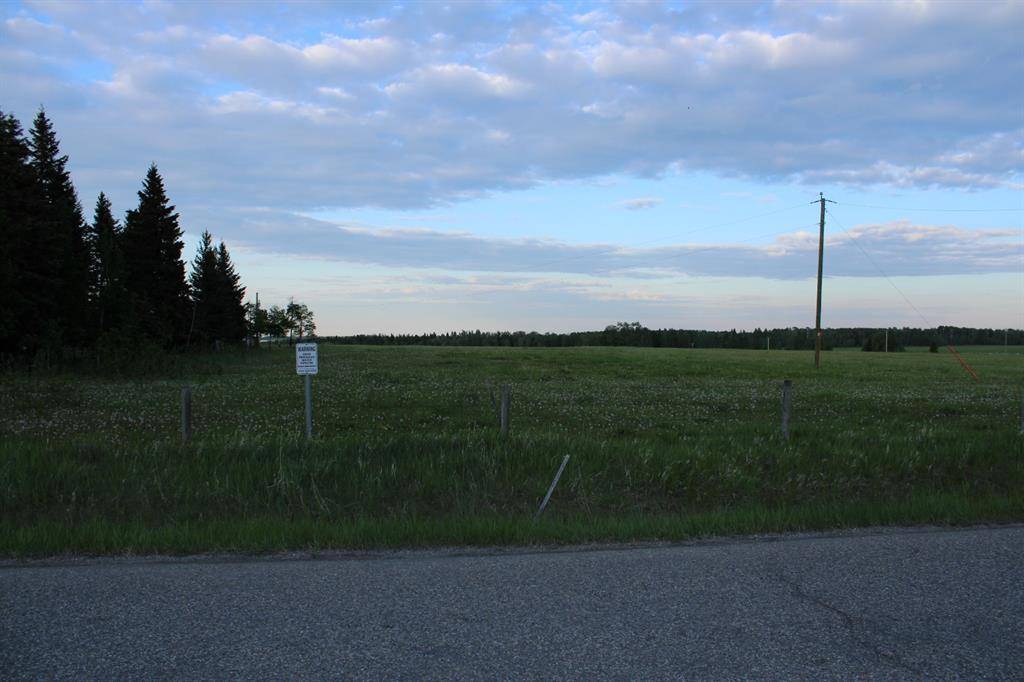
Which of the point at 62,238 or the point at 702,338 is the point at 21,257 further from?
the point at 702,338

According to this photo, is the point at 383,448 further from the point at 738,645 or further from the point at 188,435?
the point at 738,645

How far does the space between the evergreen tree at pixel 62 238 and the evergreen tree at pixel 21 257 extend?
14.7 inches

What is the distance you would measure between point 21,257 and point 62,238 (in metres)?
3.53

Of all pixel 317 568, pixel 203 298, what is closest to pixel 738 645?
pixel 317 568

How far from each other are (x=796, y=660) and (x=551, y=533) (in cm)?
311

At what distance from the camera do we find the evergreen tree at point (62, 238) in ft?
128

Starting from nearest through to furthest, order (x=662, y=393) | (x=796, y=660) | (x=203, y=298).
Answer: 1. (x=796, y=660)
2. (x=662, y=393)
3. (x=203, y=298)

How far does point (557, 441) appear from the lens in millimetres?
10820

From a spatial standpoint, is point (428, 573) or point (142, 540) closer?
point (428, 573)

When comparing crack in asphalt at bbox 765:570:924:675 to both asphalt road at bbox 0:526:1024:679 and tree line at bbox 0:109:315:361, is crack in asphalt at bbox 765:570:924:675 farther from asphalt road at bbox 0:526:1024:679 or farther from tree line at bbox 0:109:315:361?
tree line at bbox 0:109:315:361

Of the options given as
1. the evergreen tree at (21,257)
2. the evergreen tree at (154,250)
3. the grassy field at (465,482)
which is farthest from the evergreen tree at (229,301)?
the grassy field at (465,482)

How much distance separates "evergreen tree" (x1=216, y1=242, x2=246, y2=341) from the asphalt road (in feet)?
233

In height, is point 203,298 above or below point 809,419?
above

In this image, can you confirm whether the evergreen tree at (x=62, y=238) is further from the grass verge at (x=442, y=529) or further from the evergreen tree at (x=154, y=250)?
the grass verge at (x=442, y=529)
